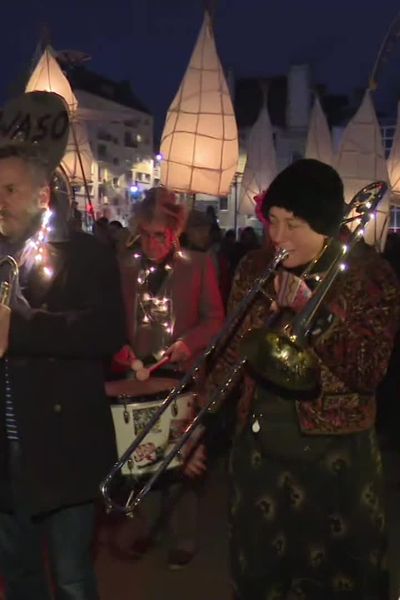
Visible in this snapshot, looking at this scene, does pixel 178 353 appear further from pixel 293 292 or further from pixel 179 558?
pixel 293 292

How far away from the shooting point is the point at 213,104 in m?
5.39

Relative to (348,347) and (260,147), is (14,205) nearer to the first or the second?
(348,347)

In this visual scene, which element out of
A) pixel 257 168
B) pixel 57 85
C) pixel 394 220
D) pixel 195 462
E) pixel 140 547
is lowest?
pixel 394 220

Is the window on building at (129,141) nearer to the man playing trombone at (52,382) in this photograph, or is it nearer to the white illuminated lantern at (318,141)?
the white illuminated lantern at (318,141)

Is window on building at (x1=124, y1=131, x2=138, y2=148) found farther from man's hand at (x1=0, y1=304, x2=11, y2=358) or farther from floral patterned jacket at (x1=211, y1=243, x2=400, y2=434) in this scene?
man's hand at (x1=0, y1=304, x2=11, y2=358)

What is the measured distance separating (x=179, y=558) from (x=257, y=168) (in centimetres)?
897

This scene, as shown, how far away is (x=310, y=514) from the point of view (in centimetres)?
256

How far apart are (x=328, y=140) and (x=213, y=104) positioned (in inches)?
208

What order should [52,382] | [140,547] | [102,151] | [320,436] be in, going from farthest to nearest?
[102,151]
[140,547]
[320,436]
[52,382]

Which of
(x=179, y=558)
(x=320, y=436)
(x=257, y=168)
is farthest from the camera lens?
(x=257, y=168)

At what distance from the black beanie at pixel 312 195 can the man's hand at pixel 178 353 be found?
1326mm

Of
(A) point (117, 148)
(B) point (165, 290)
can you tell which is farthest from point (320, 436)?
(A) point (117, 148)

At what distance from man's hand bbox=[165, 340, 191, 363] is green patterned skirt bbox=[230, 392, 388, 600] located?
119cm

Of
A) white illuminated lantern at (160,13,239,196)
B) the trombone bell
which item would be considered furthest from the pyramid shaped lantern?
the trombone bell
